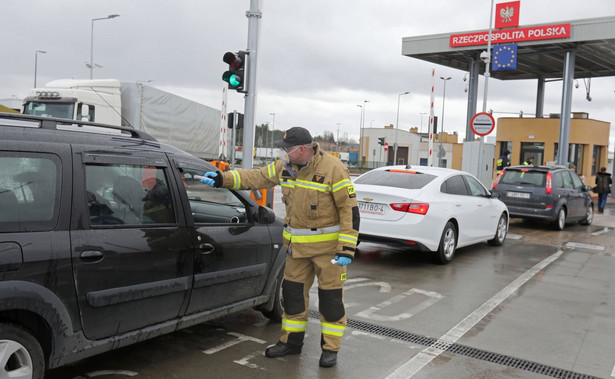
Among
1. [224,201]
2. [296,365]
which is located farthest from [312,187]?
[296,365]

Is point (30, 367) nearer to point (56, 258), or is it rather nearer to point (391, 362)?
point (56, 258)

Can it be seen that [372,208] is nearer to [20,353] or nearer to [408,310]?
[408,310]

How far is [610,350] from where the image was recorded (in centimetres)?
503

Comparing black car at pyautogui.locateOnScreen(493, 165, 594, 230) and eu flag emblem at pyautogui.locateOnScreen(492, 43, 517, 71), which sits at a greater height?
eu flag emblem at pyautogui.locateOnScreen(492, 43, 517, 71)

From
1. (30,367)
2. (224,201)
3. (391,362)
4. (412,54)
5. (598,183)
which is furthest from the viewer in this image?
(412,54)

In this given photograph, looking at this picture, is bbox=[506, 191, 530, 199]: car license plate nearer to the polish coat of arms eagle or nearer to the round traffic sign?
the round traffic sign

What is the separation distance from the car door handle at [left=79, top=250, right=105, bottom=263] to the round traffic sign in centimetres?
1466

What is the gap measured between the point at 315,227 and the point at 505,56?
20.1 m

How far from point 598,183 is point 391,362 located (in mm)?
17955

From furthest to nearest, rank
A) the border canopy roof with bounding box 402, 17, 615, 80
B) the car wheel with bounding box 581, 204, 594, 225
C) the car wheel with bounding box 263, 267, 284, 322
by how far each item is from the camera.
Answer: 1. the border canopy roof with bounding box 402, 17, 615, 80
2. the car wheel with bounding box 581, 204, 594, 225
3. the car wheel with bounding box 263, 267, 284, 322

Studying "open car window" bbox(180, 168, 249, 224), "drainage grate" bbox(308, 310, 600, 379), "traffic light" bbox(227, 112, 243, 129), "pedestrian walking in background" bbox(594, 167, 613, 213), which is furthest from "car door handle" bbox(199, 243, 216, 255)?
"pedestrian walking in background" bbox(594, 167, 613, 213)

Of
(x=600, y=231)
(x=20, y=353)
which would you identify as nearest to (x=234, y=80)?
(x=20, y=353)

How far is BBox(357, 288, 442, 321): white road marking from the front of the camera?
5.75 meters

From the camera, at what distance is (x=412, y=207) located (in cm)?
817
